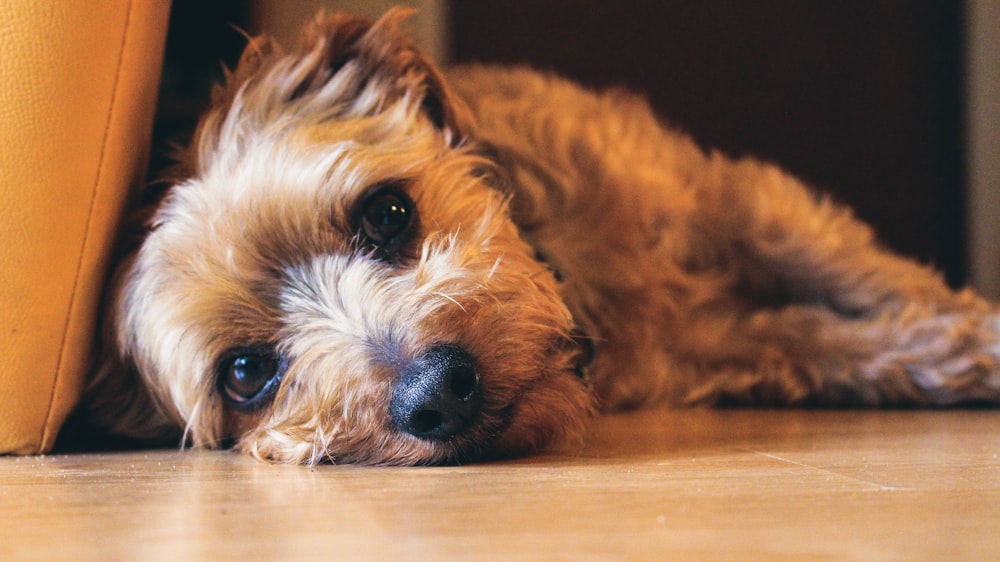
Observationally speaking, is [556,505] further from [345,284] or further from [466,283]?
[345,284]

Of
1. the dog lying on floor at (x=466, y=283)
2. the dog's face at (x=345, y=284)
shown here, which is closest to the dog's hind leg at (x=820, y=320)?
the dog lying on floor at (x=466, y=283)

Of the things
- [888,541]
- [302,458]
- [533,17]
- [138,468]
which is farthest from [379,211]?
[533,17]

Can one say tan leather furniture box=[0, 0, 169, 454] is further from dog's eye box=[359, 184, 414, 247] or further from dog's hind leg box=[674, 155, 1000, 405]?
dog's hind leg box=[674, 155, 1000, 405]

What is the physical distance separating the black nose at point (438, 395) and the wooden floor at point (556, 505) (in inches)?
2.4

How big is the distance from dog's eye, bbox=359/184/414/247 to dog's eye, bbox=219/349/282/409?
269mm

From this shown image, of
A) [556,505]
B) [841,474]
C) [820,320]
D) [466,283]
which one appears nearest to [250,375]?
[466,283]

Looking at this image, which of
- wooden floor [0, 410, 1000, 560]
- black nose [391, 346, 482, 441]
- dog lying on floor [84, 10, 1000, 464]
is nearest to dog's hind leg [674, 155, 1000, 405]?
dog lying on floor [84, 10, 1000, 464]

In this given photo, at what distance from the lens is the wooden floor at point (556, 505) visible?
2.55 feet

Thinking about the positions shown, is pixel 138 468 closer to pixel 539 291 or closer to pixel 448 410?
pixel 448 410

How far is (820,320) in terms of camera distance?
226 centimetres

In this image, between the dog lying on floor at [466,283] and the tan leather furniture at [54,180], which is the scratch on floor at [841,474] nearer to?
the dog lying on floor at [466,283]

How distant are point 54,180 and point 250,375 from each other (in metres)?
0.44

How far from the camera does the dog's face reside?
4.33ft

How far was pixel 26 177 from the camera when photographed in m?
1.45
